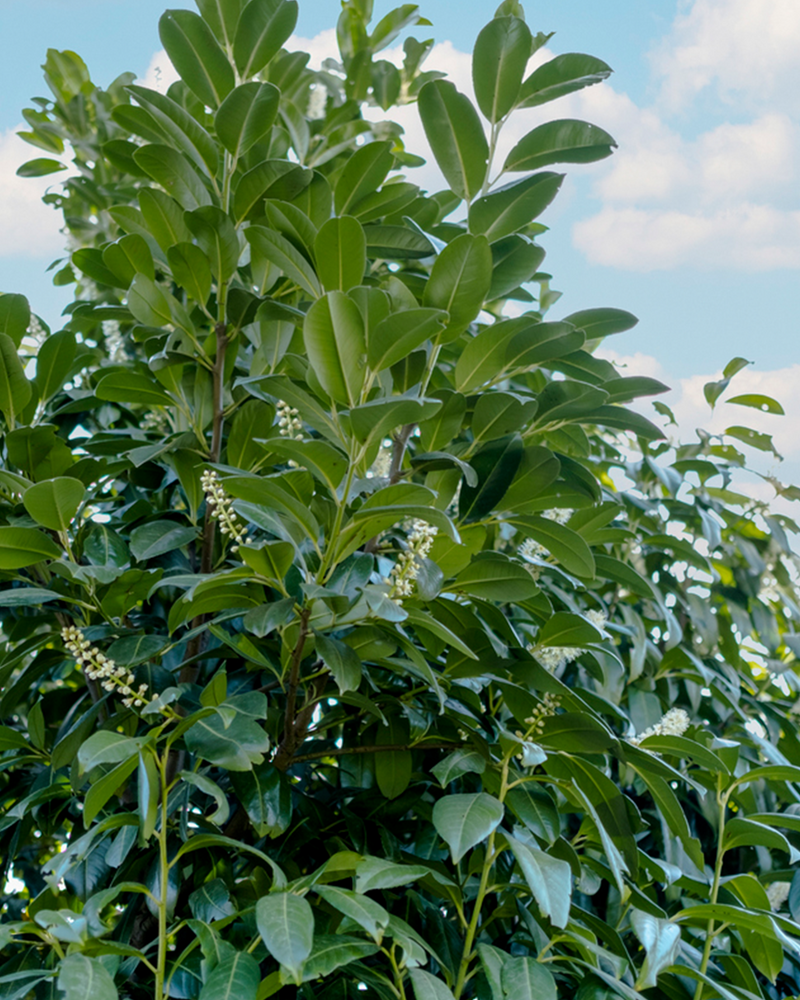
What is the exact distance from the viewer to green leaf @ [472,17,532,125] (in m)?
0.98

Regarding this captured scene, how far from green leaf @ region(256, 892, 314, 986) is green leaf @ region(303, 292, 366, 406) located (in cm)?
45

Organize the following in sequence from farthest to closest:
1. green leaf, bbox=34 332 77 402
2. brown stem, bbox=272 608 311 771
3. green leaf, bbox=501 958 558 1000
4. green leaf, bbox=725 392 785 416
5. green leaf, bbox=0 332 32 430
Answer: green leaf, bbox=725 392 785 416 < green leaf, bbox=34 332 77 402 < green leaf, bbox=0 332 32 430 < brown stem, bbox=272 608 311 771 < green leaf, bbox=501 958 558 1000

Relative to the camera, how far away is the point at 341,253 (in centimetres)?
90

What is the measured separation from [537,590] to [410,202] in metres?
0.59

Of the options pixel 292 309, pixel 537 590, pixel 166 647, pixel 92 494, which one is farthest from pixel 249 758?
pixel 92 494

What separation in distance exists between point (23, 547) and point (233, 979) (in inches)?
19.3

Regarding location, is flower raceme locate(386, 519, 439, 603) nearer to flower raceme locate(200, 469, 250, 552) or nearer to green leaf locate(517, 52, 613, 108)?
flower raceme locate(200, 469, 250, 552)

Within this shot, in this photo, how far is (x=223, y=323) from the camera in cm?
110

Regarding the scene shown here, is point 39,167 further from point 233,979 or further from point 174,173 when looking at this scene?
point 233,979

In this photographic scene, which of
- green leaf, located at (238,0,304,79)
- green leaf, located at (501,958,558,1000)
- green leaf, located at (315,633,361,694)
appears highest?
green leaf, located at (238,0,304,79)

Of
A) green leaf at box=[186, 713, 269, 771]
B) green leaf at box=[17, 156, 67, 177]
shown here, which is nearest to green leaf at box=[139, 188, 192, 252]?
green leaf at box=[186, 713, 269, 771]

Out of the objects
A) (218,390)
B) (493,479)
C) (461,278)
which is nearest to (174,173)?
(218,390)

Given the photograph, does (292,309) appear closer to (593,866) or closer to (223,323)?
(223,323)

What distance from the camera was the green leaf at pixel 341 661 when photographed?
2.68 feet
